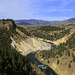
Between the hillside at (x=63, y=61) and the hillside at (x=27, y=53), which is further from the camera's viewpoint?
the hillside at (x=63, y=61)

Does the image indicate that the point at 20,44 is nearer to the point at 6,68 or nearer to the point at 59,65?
the point at 59,65

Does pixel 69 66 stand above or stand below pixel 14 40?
below

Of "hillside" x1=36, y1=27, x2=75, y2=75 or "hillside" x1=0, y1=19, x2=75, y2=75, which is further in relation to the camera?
"hillside" x1=36, y1=27, x2=75, y2=75

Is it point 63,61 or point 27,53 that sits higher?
point 63,61

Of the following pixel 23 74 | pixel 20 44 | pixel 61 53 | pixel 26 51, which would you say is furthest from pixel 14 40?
pixel 23 74

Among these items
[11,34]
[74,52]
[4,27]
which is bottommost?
[74,52]

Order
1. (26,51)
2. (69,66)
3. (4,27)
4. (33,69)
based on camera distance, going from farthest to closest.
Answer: (4,27), (26,51), (69,66), (33,69)

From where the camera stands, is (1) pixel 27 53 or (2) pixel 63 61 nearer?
(2) pixel 63 61

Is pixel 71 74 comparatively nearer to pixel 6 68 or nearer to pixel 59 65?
pixel 59 65

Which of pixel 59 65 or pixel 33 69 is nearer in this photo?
pixel 33 69

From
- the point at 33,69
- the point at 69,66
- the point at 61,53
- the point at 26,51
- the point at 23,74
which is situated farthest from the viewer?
the point at 26,51
